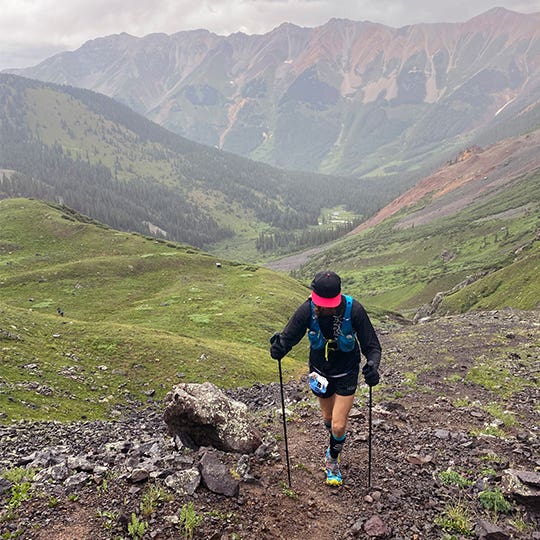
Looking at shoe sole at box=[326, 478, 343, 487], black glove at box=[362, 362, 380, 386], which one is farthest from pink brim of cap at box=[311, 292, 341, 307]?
shoe sole at box=[326, 478, 343, 487]

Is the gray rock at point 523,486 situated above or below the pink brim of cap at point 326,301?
below

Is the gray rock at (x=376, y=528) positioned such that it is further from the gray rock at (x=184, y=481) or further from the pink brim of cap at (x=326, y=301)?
the pink brim of cap at (x=326, y=301)

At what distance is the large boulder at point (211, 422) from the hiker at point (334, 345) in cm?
255

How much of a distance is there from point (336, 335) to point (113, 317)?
133 feet

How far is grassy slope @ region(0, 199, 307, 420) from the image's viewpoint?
2320 centimetres

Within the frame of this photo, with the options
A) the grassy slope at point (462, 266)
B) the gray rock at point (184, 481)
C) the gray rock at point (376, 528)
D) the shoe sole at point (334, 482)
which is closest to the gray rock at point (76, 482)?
the gray rock at point (184, 481)

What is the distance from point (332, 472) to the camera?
10562mm

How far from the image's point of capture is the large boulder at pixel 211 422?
464 inches

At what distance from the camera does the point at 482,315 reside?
50.4m

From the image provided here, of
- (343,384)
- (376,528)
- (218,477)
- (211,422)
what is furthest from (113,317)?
(376,528)

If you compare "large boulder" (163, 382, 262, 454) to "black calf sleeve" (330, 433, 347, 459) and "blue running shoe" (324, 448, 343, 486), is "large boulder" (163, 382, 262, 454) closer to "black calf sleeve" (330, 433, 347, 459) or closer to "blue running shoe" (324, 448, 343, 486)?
"blue running shoe" (324, 448, 343, 486)

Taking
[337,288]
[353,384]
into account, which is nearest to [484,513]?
[353,384]

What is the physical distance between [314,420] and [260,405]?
26.5 feet

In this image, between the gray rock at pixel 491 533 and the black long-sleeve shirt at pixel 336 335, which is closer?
the gray rock at pixel 491 533
